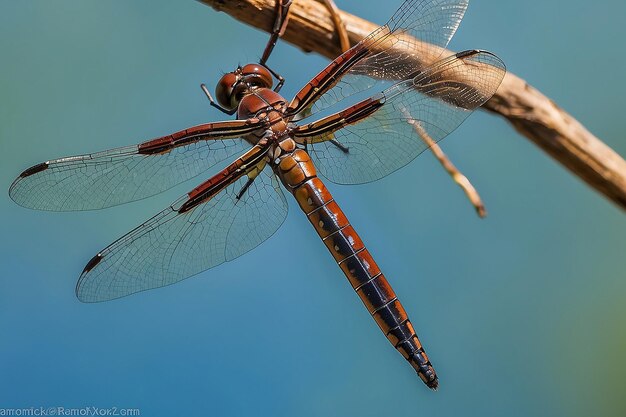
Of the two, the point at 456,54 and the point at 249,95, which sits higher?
the point at 249,95

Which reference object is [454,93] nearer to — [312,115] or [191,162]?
[312,115]

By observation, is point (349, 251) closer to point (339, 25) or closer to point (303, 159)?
point (303, 159)

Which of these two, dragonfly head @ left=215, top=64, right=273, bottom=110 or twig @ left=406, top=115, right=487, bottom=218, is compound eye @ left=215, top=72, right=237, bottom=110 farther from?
twig @ left=406, top=115, right=487, bottom=218

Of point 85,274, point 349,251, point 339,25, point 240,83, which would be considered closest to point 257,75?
point 240,83

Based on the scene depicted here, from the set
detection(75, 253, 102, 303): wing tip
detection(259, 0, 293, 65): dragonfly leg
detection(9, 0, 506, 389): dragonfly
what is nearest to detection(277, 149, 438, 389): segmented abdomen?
detection(9, 0, 506, 389): dragonfly

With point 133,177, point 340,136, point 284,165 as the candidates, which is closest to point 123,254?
point 133,177
